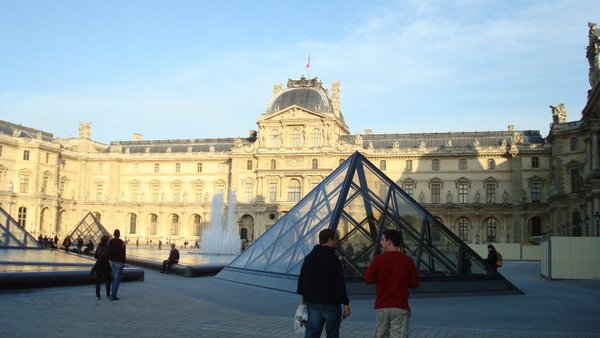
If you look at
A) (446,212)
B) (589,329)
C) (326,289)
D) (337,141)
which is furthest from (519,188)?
(326,289)

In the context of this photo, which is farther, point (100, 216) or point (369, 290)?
point (100, 216)

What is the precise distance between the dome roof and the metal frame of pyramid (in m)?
46.7

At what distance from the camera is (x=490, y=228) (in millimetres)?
59219

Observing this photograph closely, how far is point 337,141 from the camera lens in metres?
63.9

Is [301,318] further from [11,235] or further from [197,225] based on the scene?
[197,225]

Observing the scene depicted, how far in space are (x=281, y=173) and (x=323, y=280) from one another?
186 feet

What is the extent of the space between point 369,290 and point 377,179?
361 centimetres

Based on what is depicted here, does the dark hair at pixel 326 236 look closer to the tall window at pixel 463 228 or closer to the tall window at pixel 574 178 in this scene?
the tall window at pixel 574 178

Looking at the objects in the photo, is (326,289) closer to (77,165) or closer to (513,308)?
(513,308)

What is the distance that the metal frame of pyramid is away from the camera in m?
15.5

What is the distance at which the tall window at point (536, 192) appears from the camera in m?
57.6

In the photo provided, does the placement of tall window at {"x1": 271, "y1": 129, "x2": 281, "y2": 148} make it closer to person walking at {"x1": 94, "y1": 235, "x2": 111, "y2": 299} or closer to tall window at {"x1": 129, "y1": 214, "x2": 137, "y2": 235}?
tall window at {"x1": 129, "y1": 214, "x2": 137, "y2": 235}

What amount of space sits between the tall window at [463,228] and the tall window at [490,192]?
9.18 feet

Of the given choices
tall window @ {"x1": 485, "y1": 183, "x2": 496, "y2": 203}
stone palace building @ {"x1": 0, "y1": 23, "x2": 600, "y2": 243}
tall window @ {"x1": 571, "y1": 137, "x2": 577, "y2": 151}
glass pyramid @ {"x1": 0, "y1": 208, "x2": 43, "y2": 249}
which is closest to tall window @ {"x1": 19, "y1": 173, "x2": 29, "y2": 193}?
stone palace building @ {"x1": 0, "y1": 23, "x2": 600, "y2": 243}
